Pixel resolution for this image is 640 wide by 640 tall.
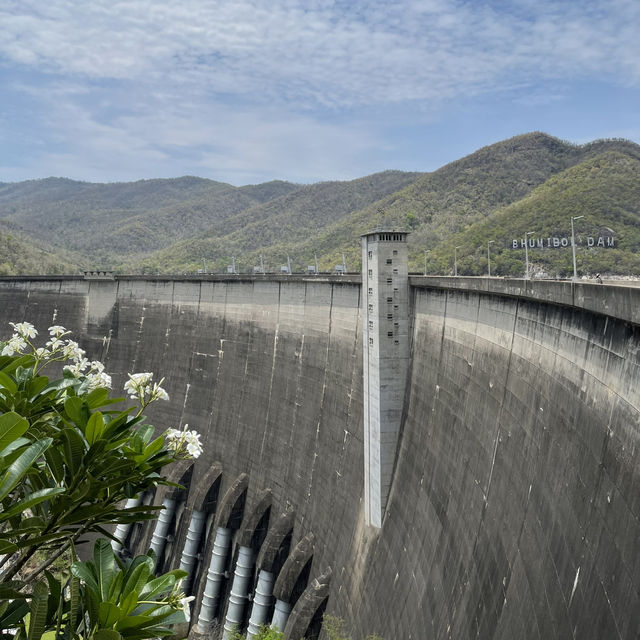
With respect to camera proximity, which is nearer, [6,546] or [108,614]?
[6,546]

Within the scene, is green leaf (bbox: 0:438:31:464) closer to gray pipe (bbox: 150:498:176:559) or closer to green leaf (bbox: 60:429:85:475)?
green leaf (bbox: 60:429:85:475)

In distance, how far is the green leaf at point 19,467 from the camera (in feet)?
13.5

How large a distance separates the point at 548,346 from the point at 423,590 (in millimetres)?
7495

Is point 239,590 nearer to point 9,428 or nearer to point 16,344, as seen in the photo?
point 16,344

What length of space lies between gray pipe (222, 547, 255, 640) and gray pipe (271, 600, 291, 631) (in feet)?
10.6

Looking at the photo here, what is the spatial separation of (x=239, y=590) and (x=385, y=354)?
12.7 meters

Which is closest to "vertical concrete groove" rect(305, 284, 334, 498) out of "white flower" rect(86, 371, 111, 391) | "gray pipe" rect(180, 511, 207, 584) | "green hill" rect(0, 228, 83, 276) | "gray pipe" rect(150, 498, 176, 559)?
"gray pipe" rect(180, 511, 207, 584)

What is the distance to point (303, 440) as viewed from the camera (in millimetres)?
25875

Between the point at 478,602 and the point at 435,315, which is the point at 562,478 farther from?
the point at 435,315

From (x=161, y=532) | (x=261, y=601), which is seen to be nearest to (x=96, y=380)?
(x=261, y=601)

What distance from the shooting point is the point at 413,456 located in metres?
18.8

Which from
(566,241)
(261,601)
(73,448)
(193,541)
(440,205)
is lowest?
(193,541)

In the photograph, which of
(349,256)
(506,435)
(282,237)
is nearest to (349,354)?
(506,435)

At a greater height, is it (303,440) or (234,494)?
(303,440)
